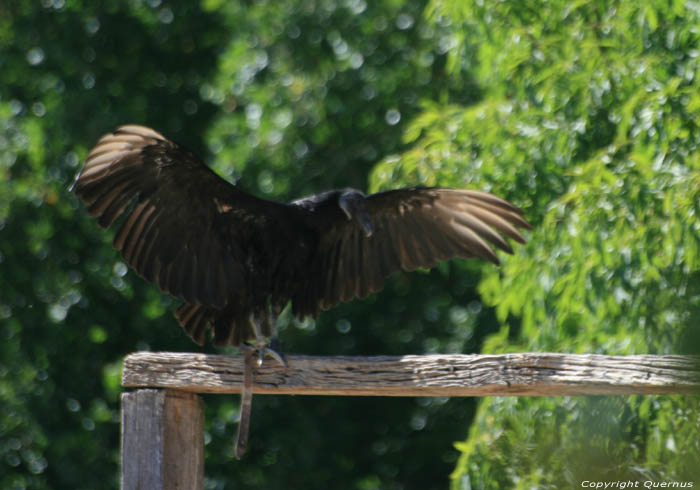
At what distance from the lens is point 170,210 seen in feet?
12.1

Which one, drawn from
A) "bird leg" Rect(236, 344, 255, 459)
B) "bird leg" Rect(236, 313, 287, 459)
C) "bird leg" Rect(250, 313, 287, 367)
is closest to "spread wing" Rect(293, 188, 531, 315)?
"bird leg" Rect(250, 313, 287, 367)

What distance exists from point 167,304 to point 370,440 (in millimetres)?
1565

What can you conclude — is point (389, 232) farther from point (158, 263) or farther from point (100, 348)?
point (100, 348)

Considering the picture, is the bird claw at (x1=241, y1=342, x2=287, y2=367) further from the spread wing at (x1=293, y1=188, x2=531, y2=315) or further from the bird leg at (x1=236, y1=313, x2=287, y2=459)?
the spread wing at (x1=293, y1=188, x2=531, y2=315)

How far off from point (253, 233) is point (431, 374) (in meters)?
1.04

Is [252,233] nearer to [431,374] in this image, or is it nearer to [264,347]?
[264,347]

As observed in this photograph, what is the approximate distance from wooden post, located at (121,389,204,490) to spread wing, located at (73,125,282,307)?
0.56 metres

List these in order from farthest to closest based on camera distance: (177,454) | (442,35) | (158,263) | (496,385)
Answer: (442,35) < (158,263) < (177,454) < (496,385)

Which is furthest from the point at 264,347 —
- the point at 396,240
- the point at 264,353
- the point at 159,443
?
the point at 396,240

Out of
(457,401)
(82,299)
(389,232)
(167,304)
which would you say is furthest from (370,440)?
(389,232)

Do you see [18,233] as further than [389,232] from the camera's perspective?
Yes

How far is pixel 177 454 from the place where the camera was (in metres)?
3.16

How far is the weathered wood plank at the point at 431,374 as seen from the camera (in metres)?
2.74

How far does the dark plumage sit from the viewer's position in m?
3.57
